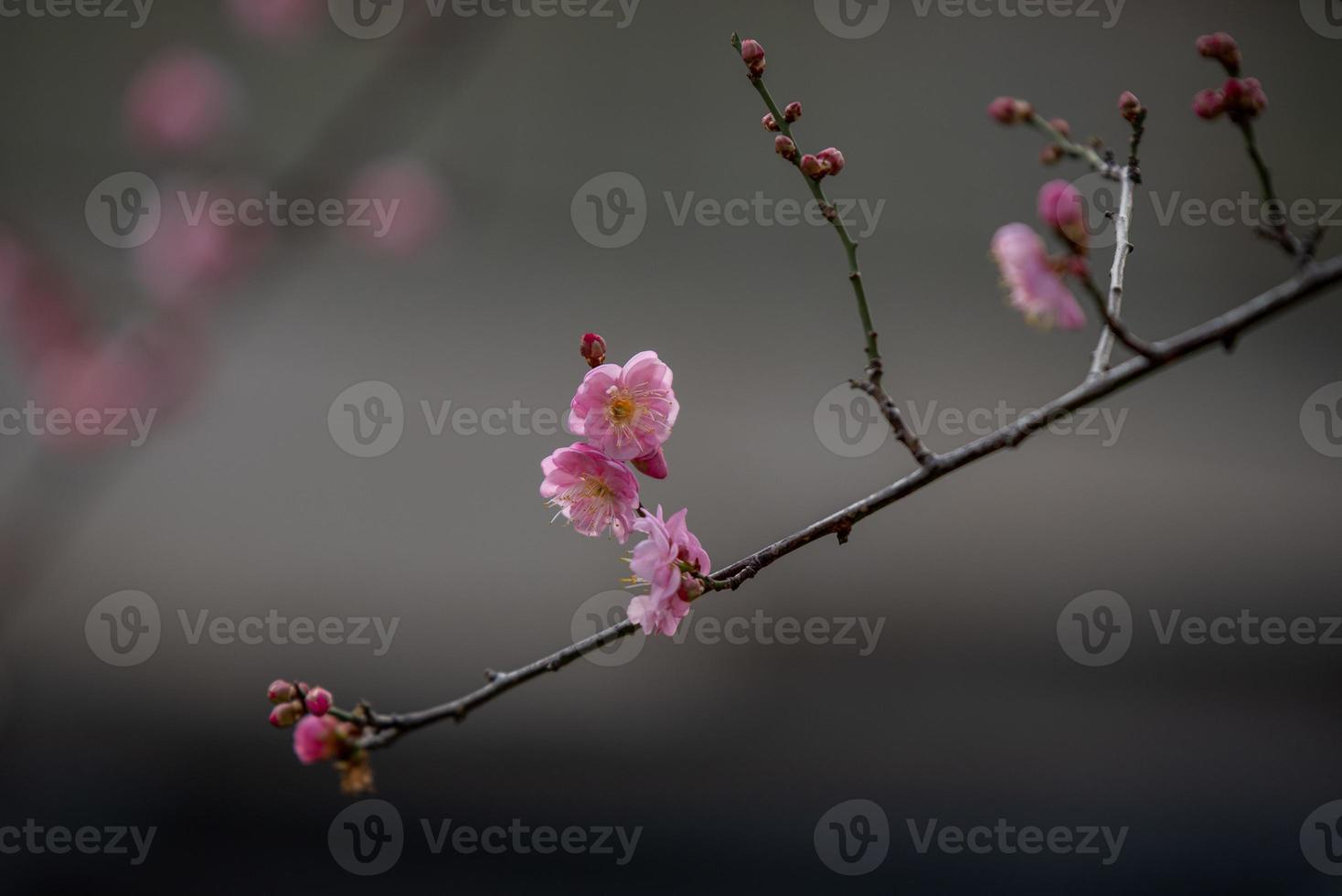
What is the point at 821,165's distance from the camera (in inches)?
30.3

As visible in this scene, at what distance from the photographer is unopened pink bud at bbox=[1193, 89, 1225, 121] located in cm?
65

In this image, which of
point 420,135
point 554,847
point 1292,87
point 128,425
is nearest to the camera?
point 128,425

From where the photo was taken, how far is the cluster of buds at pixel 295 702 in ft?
2.47

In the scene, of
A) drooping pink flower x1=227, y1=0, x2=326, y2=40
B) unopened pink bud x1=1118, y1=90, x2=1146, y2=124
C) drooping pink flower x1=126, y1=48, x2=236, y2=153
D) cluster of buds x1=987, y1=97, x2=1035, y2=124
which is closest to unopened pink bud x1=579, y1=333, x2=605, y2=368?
cluster of buds x1=987, y1=97, x2=1035, y2=124

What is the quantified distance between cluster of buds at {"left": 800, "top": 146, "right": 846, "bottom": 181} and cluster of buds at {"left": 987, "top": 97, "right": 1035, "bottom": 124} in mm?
123

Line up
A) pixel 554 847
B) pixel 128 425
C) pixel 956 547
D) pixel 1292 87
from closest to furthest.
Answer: pixel 128 425
pixel 554 847
pixel 956 547
pixel 1292 87

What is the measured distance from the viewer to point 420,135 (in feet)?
9.81

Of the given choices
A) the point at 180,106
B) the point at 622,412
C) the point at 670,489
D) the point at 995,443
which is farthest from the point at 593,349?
the point at 180,106

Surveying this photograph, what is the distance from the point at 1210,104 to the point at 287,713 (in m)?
0.83

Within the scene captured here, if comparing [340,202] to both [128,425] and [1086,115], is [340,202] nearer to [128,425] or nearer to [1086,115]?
[128,425]

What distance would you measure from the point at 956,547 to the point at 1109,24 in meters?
1.85

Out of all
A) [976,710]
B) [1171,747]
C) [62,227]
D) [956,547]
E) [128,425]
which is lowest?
[1171,747]

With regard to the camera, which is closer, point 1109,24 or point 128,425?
point 128,425

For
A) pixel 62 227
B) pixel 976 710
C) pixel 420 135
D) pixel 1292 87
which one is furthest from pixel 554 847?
pixel 1292 87
